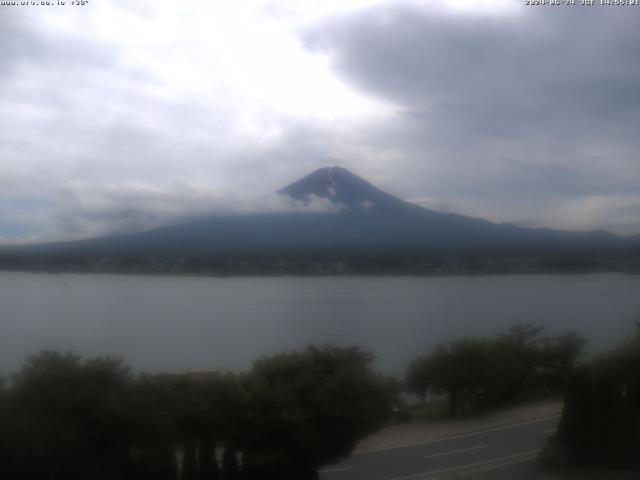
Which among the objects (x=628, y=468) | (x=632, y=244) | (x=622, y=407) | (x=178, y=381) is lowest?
(x=628, y=468)

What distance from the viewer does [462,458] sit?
9.73 m

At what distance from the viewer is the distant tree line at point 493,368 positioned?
40.4 feet

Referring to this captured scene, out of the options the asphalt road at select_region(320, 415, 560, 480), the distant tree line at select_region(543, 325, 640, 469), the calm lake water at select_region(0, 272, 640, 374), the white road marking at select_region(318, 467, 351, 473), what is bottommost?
the white road marking at select_region(318, 467, 351, 473)

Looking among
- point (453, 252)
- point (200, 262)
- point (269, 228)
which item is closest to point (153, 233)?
point (200, 262)

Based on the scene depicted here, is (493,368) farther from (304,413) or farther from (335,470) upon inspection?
(304,413)

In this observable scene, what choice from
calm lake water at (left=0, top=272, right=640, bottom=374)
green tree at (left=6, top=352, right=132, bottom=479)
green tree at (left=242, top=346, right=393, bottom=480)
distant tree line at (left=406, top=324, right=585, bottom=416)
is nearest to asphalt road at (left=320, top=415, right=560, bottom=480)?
green tree at (left=242, top=346, right=393, bottom=480)

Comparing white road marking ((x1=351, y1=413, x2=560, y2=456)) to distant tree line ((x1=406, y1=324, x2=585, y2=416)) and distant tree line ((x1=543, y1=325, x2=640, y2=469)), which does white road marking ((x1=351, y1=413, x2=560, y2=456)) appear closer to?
distant tree line ((x1=543, y1=325, x2=640, y2=469))

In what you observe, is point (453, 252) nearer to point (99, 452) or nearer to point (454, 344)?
point (454, 344)

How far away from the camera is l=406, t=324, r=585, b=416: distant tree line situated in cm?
1233

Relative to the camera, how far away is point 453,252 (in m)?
16.2

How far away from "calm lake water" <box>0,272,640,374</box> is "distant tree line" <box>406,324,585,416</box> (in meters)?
0.49

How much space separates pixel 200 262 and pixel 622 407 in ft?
34.7

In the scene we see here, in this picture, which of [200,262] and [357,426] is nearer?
[357,426]

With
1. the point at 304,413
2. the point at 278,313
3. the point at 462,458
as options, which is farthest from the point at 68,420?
the point at 278,313
